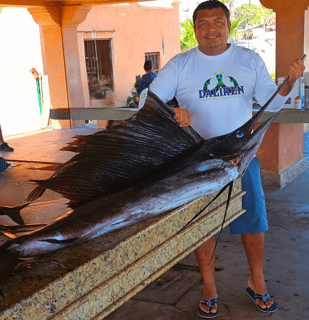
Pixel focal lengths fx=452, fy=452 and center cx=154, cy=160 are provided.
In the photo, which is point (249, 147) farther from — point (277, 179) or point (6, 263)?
point (277, 179)

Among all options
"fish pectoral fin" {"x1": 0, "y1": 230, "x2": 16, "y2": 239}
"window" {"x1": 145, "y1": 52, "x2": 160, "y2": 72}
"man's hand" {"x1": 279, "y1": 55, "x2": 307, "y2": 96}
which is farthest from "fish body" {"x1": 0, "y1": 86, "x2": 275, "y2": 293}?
"window" {"x1": 145, "y1": 52, "x2": 160, "y2": 72}

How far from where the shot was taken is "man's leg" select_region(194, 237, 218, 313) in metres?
2.29

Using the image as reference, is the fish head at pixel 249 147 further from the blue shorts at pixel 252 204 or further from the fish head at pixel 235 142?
the blue shorts at pixel 252 204

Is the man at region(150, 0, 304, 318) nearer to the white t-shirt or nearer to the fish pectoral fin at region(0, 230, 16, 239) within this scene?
the white t-shirt

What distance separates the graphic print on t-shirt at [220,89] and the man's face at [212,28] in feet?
0.45

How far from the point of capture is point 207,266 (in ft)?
7.61

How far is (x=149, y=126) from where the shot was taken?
1739 mm

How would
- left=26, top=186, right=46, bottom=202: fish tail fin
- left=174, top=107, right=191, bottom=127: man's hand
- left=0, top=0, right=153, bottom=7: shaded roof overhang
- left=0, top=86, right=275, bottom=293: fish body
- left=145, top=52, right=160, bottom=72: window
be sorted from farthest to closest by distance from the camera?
1. left=145, top=52, right=160, bottom=72: window
2. left=0, top=0, right=153, bottom=7: shaded roof overhang
3. left=174, top=107, right=191, bottom=127: man's hand
4. left=26, top=186, right=46, bottom=202: fish tail fin
5. left=0, top=86, right=275, bottom=293: fish body

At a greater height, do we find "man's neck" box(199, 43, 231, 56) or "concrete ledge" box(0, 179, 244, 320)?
"man's neck" box(199, 43, 231, 56)

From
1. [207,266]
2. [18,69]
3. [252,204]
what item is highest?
[18,69]

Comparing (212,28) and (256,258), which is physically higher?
(212,28)

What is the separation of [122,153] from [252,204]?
870 mm

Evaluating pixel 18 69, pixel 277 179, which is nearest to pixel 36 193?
pixel 277 179

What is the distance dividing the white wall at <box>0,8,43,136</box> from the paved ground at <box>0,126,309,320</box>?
6155 millimetres
